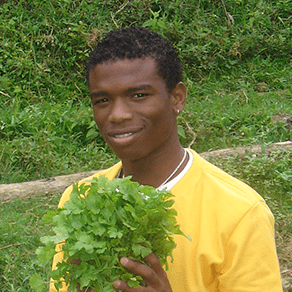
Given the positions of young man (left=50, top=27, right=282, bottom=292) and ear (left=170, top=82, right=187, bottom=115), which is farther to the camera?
ear (left=170, top=82, right=187, bottom=115)

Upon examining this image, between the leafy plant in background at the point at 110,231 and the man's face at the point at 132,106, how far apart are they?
0.38 metres

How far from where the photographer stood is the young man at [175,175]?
1.88 meters

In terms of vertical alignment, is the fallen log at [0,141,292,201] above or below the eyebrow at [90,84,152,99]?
below

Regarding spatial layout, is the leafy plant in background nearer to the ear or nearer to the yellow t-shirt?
the yellow t-shirt

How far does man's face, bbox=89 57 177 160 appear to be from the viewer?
6.68ft

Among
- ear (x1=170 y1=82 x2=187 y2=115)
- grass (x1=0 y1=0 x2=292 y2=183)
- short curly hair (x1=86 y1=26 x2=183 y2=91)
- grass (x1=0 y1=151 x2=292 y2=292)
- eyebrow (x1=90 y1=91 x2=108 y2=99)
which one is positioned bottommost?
grass (x1=0 y1=151 x2=292 y2=292)

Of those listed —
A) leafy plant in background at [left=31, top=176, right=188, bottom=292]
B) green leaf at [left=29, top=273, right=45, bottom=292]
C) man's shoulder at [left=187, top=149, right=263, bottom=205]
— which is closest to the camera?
leafy plant in background at [left=31, top=176, right=188, bottom=292]

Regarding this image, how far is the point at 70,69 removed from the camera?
254 inches

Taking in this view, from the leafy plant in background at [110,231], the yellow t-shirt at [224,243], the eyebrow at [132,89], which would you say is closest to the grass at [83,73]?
the eyebrow at [132,89]

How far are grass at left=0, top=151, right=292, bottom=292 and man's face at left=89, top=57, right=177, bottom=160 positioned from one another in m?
1.82

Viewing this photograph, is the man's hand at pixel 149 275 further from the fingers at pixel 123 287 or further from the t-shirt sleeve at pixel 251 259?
the t-shirt sleeve at pixel 251 259

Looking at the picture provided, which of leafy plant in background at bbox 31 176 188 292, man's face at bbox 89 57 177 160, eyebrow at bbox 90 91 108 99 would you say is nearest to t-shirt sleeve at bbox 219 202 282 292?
leafy plant in background at bbox 31 176 188 292

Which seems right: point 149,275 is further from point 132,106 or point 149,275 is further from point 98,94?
point 98,94

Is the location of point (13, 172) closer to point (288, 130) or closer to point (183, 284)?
point (288, 130)
